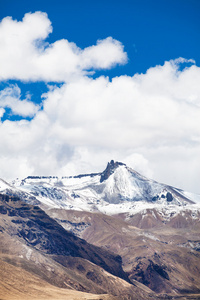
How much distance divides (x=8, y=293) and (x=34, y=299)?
1188 centimetres

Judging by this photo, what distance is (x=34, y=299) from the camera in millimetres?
198000

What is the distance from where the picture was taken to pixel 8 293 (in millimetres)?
193625
